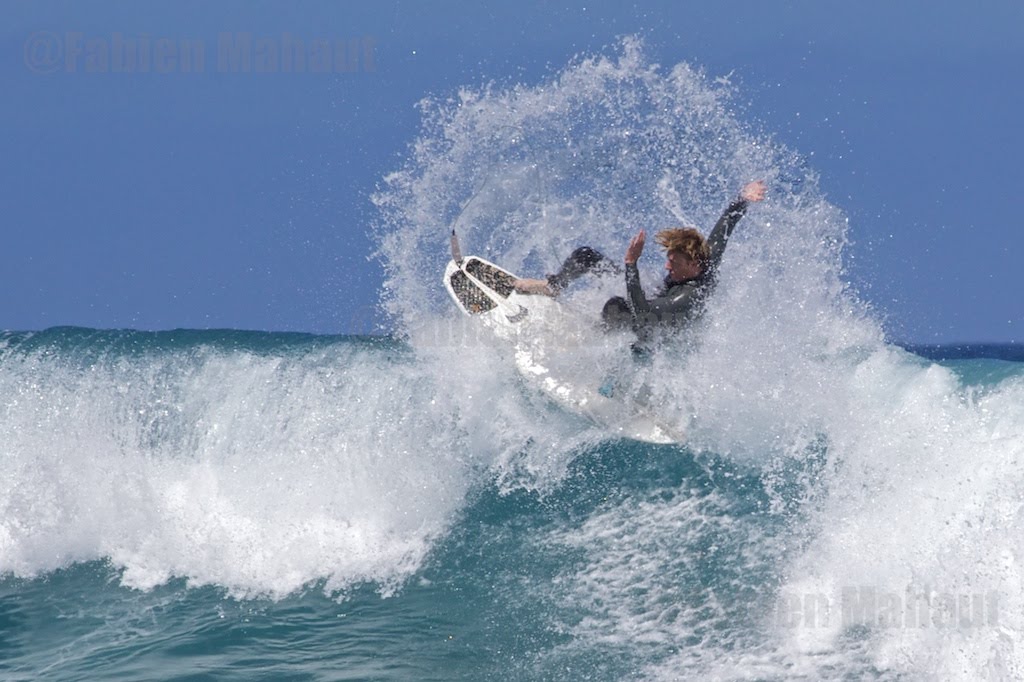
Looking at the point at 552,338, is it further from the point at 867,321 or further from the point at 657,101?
the point at 867,321

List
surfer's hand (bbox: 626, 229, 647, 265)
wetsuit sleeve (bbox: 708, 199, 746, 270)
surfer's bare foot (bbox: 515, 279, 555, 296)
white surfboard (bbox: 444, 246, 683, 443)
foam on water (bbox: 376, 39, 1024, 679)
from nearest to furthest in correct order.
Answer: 1. foam on water (bbox: 376, 39, 1024, 679)
2. surfer's hand (bbox: 626, 229, 647, 265)
3. wetsuit sleeve (bbox: 708, 199, 746, 270)
4. white surfboard (bbox: 444, 246, 683, 443)
5. surfer's bare foot (bbox: 515, 279, 555, 296)

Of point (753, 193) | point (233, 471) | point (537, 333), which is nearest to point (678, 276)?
point (753, 193)

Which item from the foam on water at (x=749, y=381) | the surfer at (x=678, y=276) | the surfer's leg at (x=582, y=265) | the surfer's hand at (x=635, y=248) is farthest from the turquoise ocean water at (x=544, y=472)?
the surfer's hand at (x=635, y=248)

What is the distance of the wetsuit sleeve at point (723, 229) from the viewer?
6.03 m

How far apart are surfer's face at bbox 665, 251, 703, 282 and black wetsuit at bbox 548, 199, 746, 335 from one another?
0.03m

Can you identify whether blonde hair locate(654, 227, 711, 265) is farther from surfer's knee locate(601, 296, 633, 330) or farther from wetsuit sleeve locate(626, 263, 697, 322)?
surfer's knee locate(601, 296, 633, 330)

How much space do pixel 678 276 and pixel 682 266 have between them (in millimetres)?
72

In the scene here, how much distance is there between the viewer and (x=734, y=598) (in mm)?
4711

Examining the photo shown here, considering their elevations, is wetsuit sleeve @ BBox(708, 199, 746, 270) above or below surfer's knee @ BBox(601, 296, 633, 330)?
above

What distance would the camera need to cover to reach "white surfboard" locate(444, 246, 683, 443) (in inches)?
246

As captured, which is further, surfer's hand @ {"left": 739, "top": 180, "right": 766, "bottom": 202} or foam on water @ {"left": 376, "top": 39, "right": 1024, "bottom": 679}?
surfer's hand @ {"left": 739, "top": 180, "right": 766, "bottom": 202}

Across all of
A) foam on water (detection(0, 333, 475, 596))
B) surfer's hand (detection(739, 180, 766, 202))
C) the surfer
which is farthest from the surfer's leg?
foam on water (detection(0, 333, 475, 596))

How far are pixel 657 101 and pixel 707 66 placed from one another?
4.87 ft

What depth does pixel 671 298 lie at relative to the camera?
5.87 meters
